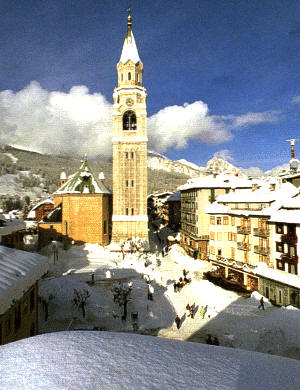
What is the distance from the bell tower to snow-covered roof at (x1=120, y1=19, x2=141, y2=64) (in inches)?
61.4

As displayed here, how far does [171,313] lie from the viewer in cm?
2705

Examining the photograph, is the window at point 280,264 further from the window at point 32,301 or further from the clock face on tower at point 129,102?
the clock face on tower at point 129,102

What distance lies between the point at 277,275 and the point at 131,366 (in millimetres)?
29720

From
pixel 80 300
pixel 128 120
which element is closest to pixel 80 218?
pixel 128 120

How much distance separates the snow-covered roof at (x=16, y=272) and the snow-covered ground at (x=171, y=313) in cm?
867

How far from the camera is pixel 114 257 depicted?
160 ft

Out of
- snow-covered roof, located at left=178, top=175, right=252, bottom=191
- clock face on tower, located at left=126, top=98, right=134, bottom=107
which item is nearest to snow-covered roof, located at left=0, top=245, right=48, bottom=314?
snow-covered roof, located at left=178, top=175, right=252, bottom=191

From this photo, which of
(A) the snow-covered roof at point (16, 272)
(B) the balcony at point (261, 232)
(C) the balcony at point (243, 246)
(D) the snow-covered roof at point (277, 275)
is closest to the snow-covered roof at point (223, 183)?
(C) the balcony at point (243, 246)

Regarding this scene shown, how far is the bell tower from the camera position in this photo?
59.8 meters

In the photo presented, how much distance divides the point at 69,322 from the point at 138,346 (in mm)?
19611

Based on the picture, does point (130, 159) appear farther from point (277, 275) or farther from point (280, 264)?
point (277, 275)

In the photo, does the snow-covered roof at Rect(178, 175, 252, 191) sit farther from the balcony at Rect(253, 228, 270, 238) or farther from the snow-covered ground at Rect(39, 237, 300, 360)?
the snow-covered ground at Rect(39, 237, 300, 360)

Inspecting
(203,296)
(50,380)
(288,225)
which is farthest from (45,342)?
(288,225)

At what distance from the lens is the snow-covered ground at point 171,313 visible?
2152 cm
